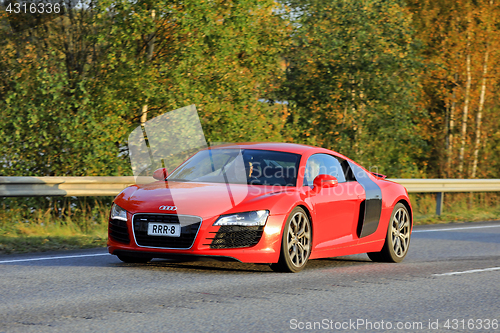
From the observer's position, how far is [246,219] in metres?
6.96

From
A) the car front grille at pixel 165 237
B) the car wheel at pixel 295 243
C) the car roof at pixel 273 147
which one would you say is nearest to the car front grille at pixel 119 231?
the car front grille at pixel 165 237

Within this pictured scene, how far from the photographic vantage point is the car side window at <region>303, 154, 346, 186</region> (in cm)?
809

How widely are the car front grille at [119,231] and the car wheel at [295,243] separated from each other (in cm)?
161

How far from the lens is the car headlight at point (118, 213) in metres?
7.23

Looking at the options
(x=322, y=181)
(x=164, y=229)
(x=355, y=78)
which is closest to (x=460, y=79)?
(x=355, y=78)

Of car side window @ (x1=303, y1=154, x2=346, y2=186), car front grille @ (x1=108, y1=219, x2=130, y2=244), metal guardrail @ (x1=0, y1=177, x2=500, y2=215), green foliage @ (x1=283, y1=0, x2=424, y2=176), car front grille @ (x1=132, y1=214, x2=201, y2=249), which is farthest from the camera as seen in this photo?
green foliage @ (x1=283, y1=0, x2=424, y2=176)

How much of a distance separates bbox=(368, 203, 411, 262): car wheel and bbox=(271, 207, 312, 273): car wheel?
71.4 inches

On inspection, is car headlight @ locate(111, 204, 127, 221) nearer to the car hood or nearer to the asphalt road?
the car hood

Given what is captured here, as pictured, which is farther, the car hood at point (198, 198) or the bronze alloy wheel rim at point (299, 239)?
the bronze alloy wheel rim at point (299, 239)

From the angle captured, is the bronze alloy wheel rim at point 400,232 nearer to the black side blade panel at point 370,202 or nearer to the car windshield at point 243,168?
the black side blade panel at point 370,202

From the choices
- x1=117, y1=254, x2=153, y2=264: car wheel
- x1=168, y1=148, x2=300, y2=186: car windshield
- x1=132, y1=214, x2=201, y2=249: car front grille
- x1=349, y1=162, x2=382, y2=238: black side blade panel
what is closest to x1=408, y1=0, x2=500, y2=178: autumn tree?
x1=349, y1=162, x2=382, y2=238: black side blade panel

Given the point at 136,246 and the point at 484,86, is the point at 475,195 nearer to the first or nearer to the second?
the point at 484,86

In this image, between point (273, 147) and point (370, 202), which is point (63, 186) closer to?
point (273, 147)

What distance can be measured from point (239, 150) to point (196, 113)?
8.23 metres
